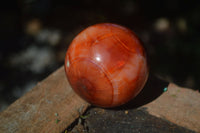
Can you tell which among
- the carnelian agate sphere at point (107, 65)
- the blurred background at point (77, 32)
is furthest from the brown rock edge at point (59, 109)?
the blurred background at point (77, 32)

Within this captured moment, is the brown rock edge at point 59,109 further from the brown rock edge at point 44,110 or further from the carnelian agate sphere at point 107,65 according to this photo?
the carnelian agate sphere at point 107,65

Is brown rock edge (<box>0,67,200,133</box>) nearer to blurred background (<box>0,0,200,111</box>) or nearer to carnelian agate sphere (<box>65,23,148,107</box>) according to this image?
carnelian agate sphere (<box>65,23,148,107</box>)

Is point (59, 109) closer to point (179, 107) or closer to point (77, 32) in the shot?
point (179, 107)

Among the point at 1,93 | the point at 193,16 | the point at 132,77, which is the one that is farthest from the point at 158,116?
the point at 193,16

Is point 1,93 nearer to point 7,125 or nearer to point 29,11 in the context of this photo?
point 7,125

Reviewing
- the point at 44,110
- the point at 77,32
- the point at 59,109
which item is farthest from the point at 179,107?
the point at 77,32

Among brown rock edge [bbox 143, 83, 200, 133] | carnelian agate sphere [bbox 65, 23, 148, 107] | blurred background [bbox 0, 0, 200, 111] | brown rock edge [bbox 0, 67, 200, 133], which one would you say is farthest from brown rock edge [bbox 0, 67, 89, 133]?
blurred background [bbox 0, 0, 200, 111]

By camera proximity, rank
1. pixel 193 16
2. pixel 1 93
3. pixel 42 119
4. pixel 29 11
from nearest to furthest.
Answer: pixel 42 119, pixel 1 93, pixel 193 16, pixel 29 11
